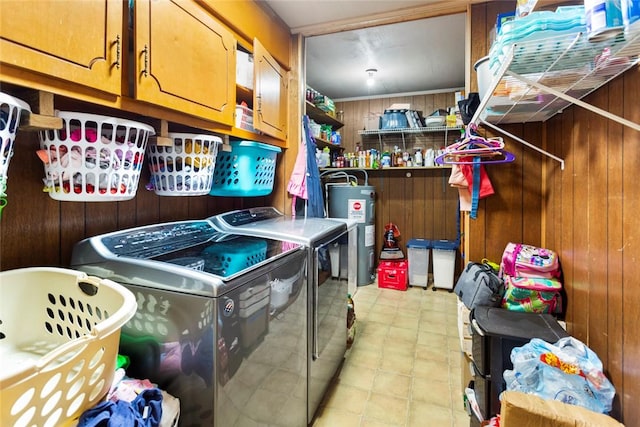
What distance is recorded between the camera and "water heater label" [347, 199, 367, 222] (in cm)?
386

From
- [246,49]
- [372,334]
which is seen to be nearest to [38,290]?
[246,49]

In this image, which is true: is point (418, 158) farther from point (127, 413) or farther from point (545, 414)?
point (127, 413)

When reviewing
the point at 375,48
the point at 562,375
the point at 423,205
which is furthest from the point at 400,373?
the point at 375,48

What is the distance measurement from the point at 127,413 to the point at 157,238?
75cm

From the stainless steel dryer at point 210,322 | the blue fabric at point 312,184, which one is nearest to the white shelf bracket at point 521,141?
the blue fabric at point 312,184

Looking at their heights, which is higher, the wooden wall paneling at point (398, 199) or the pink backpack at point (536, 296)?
the wooden wall paneling at point (398, 199)

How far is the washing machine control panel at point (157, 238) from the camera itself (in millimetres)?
1151

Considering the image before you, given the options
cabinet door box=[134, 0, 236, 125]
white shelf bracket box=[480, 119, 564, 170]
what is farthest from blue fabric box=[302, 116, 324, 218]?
white shelf bracket box=[480, 119, 564, 170]

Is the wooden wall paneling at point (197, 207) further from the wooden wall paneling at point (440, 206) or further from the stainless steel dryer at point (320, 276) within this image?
the wooden wall paneling at point (440, 206)

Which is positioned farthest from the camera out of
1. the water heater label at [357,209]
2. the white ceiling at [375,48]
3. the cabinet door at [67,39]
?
the water heater label at [357,209]

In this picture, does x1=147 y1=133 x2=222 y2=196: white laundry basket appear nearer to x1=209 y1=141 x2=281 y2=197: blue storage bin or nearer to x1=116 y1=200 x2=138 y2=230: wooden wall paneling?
x1=116 y1=200 x2=138 y2=230: wooden wall paneling

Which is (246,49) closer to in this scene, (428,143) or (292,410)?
(292,410)

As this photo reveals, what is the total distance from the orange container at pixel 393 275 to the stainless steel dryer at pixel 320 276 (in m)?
1.83

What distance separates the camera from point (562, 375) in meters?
1.11
